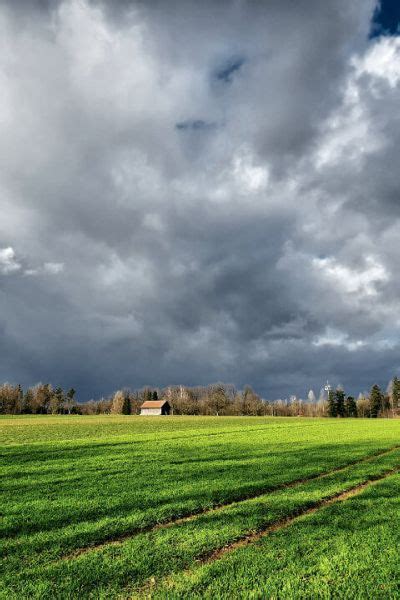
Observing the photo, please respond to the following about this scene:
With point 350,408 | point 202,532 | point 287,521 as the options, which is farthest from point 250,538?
point 350,408

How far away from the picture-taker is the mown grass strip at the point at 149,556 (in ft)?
24.0

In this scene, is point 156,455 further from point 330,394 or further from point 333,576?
point 330,394

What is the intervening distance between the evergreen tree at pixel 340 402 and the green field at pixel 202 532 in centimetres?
17914

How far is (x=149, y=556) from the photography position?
863 centimetres

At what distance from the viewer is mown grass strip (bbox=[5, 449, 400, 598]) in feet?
24.0

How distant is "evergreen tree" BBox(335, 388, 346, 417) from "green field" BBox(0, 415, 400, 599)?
179 meters

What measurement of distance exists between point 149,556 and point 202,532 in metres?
1.98

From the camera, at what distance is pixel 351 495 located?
1474 centimetres

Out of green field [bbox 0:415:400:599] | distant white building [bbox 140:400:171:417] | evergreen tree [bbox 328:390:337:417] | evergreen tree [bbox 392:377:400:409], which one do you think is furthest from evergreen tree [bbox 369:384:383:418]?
green field [bbox 0:415:400:599]

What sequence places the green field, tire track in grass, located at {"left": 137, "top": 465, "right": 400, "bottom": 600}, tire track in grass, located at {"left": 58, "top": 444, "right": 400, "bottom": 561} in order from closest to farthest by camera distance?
1. tire track in grass, located at {"left": 137, "top": 465, "right": 400, "bottom": 600}
2. the green field
3. tire track in grass, located at {"left": 58, "top": 444, "right": 400, "bottom": 561}

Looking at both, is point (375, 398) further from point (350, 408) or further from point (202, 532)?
point (202, 532)

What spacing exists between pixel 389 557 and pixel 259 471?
11284 mm

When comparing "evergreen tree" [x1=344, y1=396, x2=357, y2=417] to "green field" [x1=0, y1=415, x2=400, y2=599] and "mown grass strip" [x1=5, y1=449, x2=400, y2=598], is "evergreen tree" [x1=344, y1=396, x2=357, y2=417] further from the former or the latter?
"mown grass strip" [x1=5, y1=449, x2=400, y2=598]

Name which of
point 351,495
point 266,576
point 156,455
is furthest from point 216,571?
point 156,455
